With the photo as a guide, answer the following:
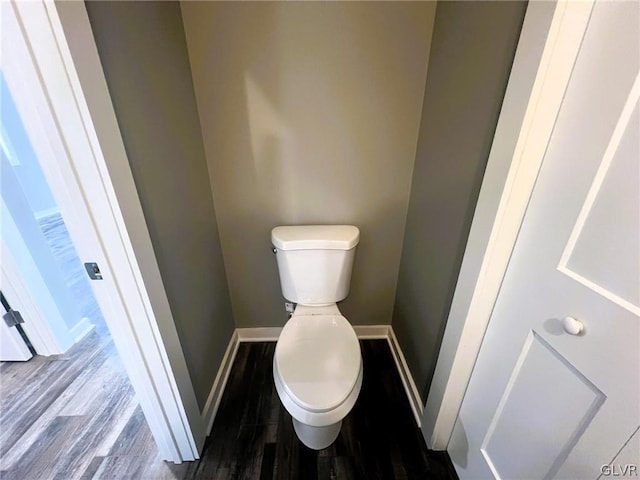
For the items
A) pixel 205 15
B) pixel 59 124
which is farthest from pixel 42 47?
pixel 205 15

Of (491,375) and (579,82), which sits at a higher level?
(579,82)

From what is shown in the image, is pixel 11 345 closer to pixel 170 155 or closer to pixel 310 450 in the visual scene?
pixel 170 155

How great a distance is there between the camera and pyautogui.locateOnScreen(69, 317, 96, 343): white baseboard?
1730 millimetres

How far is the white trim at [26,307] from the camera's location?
1396 mm

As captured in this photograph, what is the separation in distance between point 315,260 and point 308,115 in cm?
67

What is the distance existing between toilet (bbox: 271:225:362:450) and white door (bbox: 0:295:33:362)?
1595 millimetres

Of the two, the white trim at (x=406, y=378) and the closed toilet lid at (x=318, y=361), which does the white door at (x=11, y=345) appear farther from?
the white trim at (x=406, y=378)

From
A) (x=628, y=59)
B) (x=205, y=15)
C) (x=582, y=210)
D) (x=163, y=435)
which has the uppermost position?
(x=205, y=15)

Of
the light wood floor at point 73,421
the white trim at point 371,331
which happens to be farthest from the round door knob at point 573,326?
the light wood floor at point 73,421

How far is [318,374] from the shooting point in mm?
1002

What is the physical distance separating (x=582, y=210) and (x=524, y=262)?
0.19 m

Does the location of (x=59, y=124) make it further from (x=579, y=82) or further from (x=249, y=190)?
(x=579, y=82)

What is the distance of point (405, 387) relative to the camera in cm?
141

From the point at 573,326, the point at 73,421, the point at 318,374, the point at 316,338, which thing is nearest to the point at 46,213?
the point at 73,421
